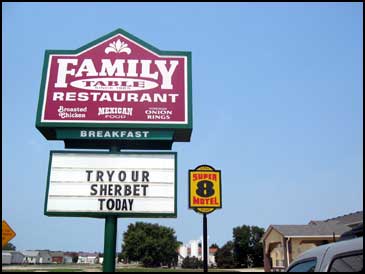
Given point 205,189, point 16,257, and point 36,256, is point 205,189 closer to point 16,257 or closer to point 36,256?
point 16,257

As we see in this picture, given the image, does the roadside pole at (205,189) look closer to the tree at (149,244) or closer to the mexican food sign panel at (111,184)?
the mexican food sign panel at (111,184)

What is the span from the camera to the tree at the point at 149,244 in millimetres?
87375

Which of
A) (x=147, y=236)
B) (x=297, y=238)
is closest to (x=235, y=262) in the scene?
(x=147, y=236)

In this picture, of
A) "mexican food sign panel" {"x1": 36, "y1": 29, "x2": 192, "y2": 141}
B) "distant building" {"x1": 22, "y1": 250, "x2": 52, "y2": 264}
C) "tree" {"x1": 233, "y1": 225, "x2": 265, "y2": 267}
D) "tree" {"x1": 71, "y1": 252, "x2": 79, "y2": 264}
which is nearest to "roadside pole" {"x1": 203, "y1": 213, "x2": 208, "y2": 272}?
"mexican food sign panel" {"x1": 36, "y1": 29, "x2": 192, "y2": 141}

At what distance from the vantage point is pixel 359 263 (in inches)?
160

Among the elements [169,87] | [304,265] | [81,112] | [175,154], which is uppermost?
[169,87]

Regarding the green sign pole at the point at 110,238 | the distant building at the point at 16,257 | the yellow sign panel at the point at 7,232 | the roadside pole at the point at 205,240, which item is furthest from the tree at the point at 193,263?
the roadside pole at the point at 205,240

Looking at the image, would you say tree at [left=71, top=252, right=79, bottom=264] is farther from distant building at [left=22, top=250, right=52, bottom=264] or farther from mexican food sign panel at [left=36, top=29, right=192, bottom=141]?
mexican food sign panel at [left=36, top=29, right=192, bottom=141]

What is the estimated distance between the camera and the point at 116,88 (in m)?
9.01

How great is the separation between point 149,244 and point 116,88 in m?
81.2

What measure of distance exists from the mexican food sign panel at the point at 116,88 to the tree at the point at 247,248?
219 feet

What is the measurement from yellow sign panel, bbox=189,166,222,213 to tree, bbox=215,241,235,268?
69909 mm

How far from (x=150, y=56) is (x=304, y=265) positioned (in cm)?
605

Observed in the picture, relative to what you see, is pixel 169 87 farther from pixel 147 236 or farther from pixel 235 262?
pixel 147 236
